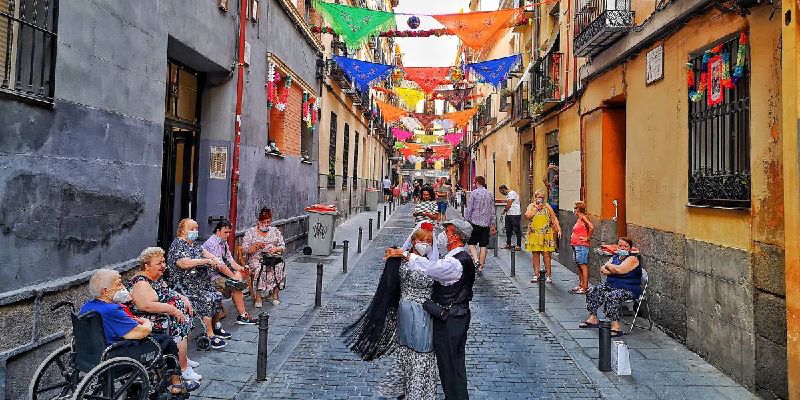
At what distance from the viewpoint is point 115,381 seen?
4016 mm

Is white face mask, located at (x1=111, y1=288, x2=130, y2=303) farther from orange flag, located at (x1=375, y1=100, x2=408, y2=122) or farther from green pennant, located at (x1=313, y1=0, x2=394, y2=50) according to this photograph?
orange flag, located at (x1=375, y1=100, x2=408, y2=122)

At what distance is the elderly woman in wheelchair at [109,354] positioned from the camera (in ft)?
12.9

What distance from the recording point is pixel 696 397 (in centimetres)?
512

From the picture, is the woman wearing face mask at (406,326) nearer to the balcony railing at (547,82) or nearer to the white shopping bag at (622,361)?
the white shopping bag at (622,361)

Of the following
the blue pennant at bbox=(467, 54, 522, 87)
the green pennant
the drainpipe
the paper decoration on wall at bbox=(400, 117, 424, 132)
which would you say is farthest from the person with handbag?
the paper decoration on wall at bbox=(400, 117, 424, 132)

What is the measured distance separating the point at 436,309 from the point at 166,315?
2.49m

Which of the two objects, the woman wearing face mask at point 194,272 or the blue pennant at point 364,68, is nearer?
the woman wearing face mask at point 194,272

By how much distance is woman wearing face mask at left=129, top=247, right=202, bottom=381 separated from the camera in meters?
4.58

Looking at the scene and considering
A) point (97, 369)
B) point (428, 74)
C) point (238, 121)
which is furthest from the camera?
point (428, 74)

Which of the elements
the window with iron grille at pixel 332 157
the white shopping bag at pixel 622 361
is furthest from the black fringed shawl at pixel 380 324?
the window with iron grille at pixel 332 157

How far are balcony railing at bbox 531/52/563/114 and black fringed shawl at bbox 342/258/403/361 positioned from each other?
33.6ft

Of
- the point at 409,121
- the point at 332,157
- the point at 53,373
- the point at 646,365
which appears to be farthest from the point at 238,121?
the point at 409,121

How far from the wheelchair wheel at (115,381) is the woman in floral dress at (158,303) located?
596mm

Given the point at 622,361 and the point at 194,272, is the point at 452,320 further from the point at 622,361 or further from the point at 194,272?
the point at 194,272
